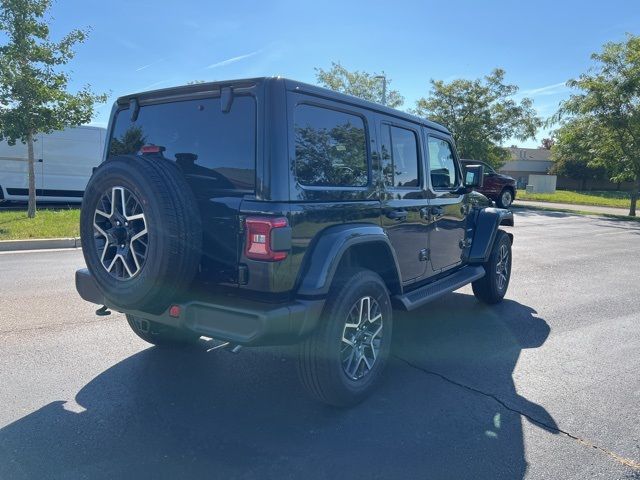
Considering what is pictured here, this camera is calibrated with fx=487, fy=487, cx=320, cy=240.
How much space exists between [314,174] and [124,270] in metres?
1.32

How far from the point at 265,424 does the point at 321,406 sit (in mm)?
435

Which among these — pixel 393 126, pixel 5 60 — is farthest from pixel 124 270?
pixel 5 60

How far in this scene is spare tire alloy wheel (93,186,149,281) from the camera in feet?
9.50

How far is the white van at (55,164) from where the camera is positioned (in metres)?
14.0

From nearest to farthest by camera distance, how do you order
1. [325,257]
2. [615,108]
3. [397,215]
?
[325,257], [397,215], [615,108]

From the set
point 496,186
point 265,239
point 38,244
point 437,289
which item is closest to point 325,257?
point 265,239

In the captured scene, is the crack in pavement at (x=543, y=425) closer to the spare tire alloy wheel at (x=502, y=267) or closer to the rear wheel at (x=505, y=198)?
the spare tire alloy wheel at (x=502, y=267)

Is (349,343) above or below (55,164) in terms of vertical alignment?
below

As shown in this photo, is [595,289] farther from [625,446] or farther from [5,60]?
[5,60]

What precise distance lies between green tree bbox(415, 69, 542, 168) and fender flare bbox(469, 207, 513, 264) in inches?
789

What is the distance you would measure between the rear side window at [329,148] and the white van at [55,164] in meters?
13.4

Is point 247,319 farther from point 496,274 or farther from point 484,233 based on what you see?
point 496,274

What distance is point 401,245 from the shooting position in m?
3.94

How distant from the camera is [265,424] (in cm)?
307
